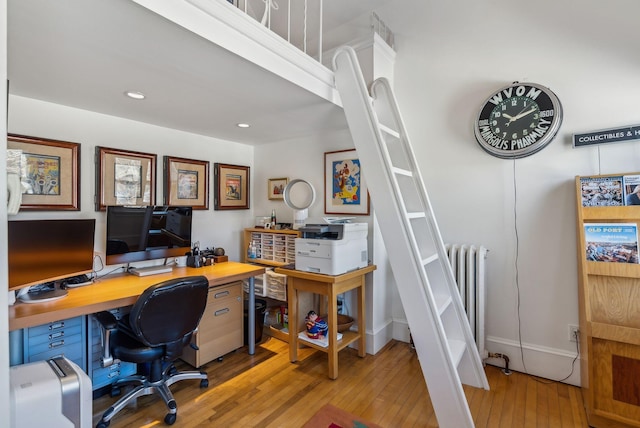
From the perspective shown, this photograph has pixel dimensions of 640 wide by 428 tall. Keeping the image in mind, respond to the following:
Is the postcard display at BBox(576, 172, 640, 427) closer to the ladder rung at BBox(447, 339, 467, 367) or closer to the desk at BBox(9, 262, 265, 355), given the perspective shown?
the ladder rung at BBox(447, 339, 467, 367)

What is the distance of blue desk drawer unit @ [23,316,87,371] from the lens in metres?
1.73

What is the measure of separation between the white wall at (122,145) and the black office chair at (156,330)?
35.0 inches

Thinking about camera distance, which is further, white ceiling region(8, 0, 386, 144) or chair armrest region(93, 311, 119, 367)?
chair armrest region(93, 311, 119, 367)

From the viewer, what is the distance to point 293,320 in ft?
8.04

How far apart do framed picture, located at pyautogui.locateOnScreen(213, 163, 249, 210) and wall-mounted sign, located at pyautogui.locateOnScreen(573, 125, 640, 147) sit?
10.0 ft

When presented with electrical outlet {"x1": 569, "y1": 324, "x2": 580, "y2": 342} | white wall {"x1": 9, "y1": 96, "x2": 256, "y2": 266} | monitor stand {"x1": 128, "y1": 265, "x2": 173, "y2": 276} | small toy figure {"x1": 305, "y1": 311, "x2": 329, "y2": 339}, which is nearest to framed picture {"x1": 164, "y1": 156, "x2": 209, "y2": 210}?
white wall {"x1": 9, "y1": 96, "x2": 256, "y2": 266}

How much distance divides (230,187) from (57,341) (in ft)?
6.54

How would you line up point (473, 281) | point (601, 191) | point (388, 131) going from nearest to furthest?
point (601, 191)
point (388, 131)
point (473, 281)

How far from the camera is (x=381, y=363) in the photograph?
2430mm

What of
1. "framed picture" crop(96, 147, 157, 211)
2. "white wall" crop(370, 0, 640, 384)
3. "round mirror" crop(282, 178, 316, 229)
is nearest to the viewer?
"white wall" crop(370, 0, 640, 384)

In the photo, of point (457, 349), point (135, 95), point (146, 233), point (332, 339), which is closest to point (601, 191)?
point (457, 349)

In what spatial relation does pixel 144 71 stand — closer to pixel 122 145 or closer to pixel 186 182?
pixel 122 145

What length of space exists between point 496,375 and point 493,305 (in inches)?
19.9

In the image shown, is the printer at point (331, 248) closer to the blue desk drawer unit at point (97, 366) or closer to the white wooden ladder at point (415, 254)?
the white wooden ladder at point (415, 254)
